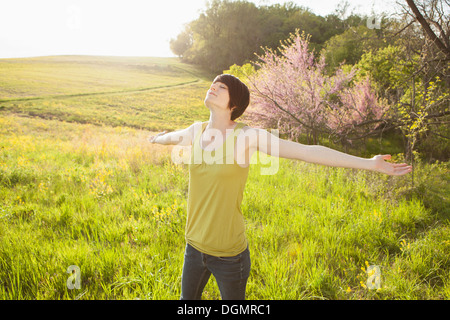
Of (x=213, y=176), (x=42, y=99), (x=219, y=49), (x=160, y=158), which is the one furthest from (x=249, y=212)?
(x=219, y=49)

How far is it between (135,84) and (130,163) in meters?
29.8

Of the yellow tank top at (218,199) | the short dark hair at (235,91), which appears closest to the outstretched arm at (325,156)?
the yellow tank top at (218,199)

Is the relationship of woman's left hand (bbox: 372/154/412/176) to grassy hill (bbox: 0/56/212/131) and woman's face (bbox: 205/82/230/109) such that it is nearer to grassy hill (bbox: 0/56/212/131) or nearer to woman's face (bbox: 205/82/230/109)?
woman's face (bbox: 205/82/230/109)

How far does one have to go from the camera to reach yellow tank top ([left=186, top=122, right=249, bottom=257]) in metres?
1.39

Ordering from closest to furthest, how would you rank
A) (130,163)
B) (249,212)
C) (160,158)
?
(249,212) < (130,163) < (160,158)

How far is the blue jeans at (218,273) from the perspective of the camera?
1.42 metres

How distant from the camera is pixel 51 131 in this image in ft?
34.7

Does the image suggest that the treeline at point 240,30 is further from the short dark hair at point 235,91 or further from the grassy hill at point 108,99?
the short dark hair at point 235,91

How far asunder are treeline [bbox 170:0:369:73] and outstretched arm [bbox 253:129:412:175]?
853 inches

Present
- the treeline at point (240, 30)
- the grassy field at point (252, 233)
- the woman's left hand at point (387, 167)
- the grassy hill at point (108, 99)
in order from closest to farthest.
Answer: the woman's left hand at point (387, 167), the grassy field at point (252, 233), the grassy hill at point (108, 99), the treeline at point (240, 30)

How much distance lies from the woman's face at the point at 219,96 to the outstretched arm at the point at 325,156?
12.4 inches

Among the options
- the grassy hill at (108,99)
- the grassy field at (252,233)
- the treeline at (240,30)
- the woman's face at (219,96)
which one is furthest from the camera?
the treeline at (240,30)

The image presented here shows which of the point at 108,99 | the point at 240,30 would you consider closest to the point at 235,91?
the point at 108,99
